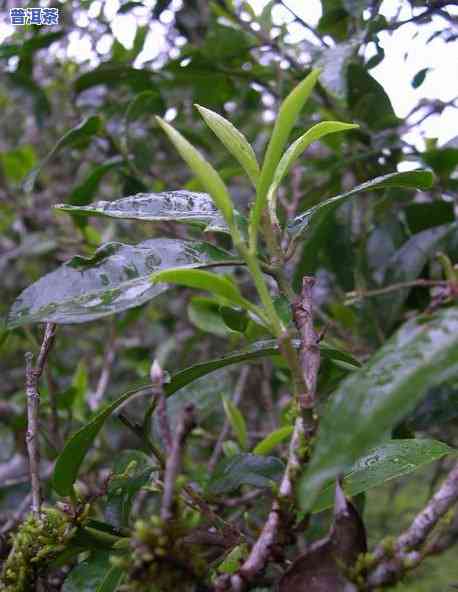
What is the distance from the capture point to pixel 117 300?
665mm

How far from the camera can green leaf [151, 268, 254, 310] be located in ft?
1.93

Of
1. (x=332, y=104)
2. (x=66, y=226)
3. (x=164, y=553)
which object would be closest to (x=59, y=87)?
(x=66, y=226)

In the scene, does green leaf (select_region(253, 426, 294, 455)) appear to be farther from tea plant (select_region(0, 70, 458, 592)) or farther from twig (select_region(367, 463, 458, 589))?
twig (select_region(367, 463, 458, 589))

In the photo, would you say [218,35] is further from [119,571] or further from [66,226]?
[119,571]

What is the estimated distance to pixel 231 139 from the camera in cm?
66

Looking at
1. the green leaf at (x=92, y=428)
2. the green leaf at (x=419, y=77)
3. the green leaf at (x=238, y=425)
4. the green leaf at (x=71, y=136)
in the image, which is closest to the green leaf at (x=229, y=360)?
the green leaf at (x=92, y=428)

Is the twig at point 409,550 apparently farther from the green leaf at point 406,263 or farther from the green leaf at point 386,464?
the green leaf at point 406,263

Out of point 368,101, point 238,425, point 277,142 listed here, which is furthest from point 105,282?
point 368,101

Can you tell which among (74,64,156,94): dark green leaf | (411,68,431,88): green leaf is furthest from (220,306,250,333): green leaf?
(74,64,156,94): dark green leaf

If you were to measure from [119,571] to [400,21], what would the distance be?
1.02 metres

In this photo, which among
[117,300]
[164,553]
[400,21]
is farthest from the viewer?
[400,21]

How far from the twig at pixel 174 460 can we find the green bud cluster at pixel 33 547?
250mm

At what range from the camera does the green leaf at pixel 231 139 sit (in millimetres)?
656

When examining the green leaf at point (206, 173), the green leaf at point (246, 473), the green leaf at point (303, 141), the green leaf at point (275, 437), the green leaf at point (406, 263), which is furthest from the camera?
the green leaf at point (406, 263)
